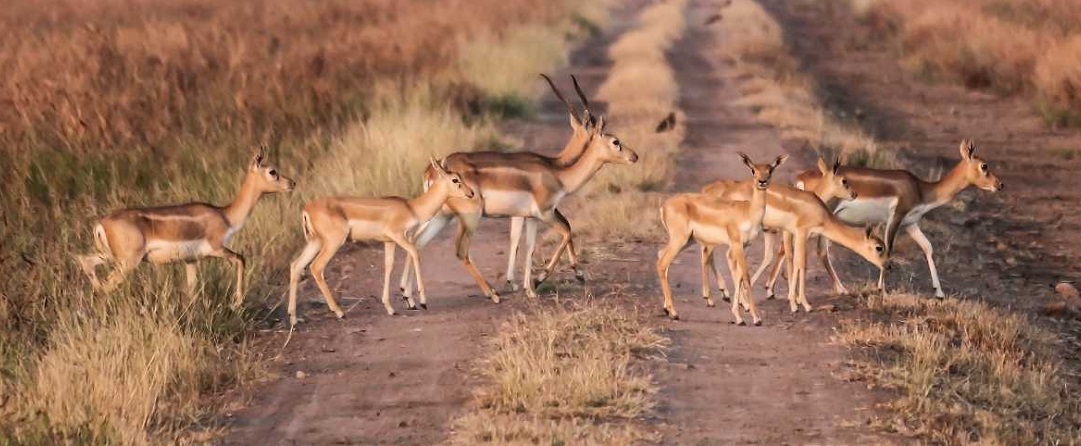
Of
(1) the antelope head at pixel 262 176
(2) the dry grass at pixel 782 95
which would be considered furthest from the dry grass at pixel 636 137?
(1) the antelope head at pixel 262 176

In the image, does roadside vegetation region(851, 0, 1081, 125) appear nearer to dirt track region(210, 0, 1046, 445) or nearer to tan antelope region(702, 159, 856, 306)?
dirt track region(210, 0, 1046, 445)

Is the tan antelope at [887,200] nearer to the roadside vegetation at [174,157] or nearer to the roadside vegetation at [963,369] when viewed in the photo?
the roadside vegetation at [963,369]

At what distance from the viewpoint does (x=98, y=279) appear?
10.6 metres

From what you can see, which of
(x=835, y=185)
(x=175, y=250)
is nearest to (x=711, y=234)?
(x=835, y=185)

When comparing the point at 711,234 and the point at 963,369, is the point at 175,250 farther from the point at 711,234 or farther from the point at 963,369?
the point at 963,369

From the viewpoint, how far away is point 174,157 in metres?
15.5

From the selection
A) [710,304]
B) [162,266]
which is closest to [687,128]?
[710,304]

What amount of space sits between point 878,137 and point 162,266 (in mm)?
14944

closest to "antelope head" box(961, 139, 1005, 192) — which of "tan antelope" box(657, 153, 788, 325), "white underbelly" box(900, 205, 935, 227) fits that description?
"white underbelly" box(900, 205, 935, 227)

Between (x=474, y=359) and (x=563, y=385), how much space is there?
112cm

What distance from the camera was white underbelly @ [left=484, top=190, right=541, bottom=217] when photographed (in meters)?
11.6

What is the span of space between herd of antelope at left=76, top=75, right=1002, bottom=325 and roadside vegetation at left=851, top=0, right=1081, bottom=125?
13.3m

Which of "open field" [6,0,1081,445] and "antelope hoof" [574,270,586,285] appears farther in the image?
"antelope hoof" [574,270,586,285]

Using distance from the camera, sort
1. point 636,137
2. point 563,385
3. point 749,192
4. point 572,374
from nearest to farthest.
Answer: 1. point 563,385
2. point 572,374
3. point 749,192
4. point 636,137
